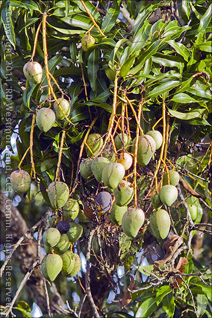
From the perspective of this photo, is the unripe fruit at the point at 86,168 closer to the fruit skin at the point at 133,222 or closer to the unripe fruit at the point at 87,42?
the fruit skin at the point at 133,222

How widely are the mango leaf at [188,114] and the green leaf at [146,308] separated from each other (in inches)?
28.2

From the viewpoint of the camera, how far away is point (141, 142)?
85 centimetres

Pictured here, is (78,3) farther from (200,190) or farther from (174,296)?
(174,296)

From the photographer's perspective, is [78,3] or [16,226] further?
[16,226]

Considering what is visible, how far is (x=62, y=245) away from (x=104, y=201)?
0.48 ft

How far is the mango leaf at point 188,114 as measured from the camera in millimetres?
1023

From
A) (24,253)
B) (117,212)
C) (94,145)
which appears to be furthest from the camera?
(24,253)

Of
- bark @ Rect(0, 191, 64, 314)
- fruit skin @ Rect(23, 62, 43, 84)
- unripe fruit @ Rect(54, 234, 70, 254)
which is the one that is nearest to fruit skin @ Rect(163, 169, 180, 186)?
unripe fruit @ Rect(54, 234, 70, 254)

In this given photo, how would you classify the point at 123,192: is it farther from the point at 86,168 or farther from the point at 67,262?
the point at 67,262

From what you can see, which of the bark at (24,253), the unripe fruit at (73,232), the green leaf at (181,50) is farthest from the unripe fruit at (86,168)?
the bark at (24,253)

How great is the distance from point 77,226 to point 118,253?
1.08 feet

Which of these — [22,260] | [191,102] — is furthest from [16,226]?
[191,102]

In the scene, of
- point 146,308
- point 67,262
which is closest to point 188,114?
point 67,262

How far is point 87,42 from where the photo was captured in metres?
0.94
